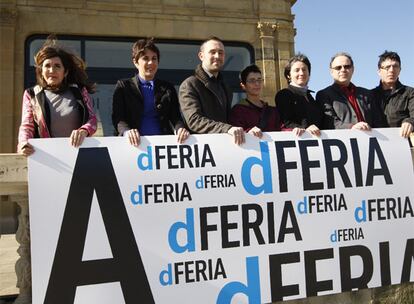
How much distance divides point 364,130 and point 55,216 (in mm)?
2411

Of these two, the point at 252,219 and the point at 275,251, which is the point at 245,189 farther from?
the point at 275,251

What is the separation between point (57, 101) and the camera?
8.93 feet

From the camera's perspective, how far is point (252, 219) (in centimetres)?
271

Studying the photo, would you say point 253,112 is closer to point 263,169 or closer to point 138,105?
point 263,169

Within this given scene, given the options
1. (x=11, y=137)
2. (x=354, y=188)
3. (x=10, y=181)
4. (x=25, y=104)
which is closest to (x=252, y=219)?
(x=354, y=188)

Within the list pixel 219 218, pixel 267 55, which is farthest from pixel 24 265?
pixel 267 55

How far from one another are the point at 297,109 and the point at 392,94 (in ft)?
3.74

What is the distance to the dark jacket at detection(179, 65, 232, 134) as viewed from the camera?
2.92m

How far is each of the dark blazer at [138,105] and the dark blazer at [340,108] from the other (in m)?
1.36

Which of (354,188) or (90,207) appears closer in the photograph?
(90,207)

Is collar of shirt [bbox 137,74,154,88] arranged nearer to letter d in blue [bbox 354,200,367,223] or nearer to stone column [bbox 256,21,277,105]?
letter d in blue [bbox 354,200,367,223]

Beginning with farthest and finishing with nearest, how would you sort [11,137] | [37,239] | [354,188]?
[11,137]
[354,188]
[37,239]

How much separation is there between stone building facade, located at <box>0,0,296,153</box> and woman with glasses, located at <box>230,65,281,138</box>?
5.78m

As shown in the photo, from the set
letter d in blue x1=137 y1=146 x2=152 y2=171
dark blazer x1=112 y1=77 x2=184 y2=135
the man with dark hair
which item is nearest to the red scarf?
the man with dark hair
